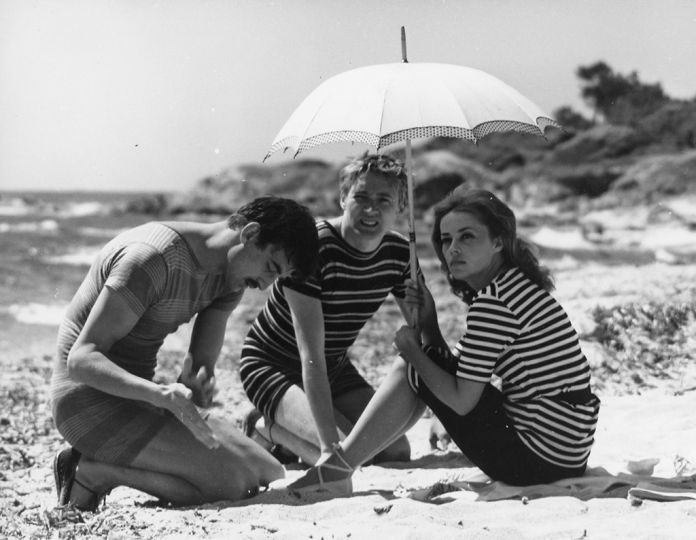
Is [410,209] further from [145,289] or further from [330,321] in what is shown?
[145,289]

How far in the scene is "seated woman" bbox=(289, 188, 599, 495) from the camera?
3428 millimetres

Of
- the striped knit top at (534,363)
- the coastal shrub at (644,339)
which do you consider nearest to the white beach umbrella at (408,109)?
the striped knit top at (534,363)

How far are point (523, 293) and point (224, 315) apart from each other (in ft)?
4.45

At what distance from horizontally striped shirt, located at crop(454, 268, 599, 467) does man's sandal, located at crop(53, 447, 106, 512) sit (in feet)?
5.31

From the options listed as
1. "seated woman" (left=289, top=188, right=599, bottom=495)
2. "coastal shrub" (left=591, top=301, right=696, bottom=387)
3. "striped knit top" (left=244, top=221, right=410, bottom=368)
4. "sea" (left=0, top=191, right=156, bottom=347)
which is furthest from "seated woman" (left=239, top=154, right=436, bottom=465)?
"sea" (left=0, top=191, right=156, bottom=347)

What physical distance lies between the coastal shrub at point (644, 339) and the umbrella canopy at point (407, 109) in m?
2.21

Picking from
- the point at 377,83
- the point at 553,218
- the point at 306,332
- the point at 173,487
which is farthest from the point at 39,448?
the point at 553,218

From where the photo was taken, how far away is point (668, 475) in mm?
3779

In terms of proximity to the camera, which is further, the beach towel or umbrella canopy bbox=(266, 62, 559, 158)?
umbrella canopy bbox=(266, 62, 559, 158)

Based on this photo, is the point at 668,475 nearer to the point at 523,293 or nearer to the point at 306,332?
the point at 523,293

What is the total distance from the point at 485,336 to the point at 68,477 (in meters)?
1.84

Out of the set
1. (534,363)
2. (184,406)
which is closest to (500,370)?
(534,363)

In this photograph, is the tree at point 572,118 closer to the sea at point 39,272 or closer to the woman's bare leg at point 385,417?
the sea at point 39,272

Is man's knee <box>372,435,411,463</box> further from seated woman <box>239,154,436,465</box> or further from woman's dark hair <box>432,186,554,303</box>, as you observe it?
woman's dark hair <box>432,186,554,303</box>
